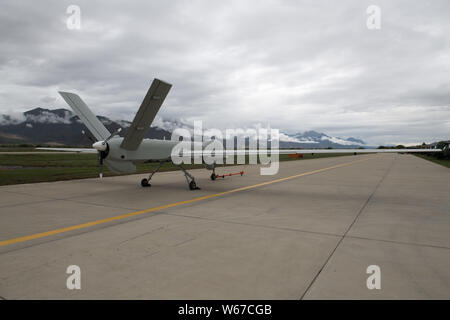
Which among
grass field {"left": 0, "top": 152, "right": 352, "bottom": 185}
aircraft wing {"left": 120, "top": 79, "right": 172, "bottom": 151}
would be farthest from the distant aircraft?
grass field {"left": 0, "top": 152, "right": 352, "bottom": 185}

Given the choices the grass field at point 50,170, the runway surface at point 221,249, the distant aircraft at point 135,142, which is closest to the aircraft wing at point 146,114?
the distant aircraft at point 135,142

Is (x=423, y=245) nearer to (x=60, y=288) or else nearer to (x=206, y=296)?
(x=206, y=296)

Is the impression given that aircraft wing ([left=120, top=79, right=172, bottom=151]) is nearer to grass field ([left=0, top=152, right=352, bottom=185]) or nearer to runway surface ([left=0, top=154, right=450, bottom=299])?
runway surface ([left=0, top=154, right=450, bottom=299])

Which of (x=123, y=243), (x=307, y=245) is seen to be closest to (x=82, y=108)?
(x=123, y=243)

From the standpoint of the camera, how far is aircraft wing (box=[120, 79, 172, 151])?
32.5 ft

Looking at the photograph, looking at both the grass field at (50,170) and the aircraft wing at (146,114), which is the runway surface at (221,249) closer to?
the aircraft wing at (146,114)

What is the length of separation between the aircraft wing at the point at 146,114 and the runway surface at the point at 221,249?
276 cm

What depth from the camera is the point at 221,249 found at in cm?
498

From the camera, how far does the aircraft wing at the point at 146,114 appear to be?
9900 millimetres

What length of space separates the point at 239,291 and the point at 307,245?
230 centimetres

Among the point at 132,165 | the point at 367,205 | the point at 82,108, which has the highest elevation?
the point at 82,108

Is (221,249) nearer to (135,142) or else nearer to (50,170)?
(135,142)

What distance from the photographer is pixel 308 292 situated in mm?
3443

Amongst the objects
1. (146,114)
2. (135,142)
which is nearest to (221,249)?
(146,114)
